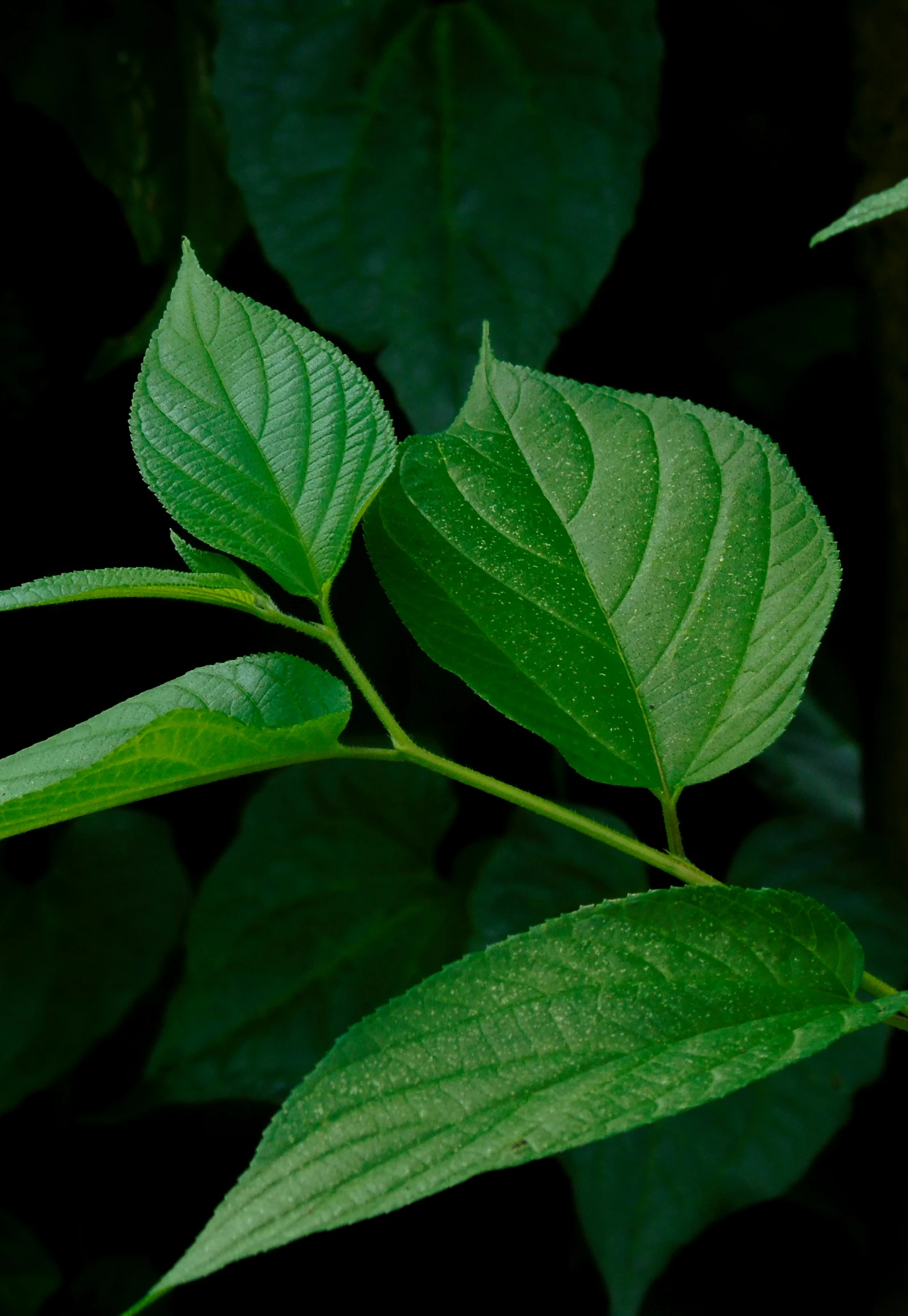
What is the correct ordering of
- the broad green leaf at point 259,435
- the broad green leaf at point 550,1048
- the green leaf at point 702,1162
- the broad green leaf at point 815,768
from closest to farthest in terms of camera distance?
the broad green leaf at point 550,1048 → the broad green leaf at point 259,435 → the green leaf at point 702,1162 → the broad green leaf at point 815,768

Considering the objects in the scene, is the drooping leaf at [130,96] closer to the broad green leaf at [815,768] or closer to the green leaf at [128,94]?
the green leaf at [128,94]

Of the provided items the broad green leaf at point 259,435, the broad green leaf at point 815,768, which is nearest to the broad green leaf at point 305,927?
the broad green leaf at point 815,768

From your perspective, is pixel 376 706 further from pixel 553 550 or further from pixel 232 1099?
pixel 232 1099

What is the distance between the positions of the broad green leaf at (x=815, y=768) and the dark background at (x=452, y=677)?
0.11 ft

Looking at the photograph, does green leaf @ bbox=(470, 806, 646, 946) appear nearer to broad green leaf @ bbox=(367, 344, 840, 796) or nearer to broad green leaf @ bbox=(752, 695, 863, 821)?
broad green leaf @ bbox=(752, 695, 863, 821)

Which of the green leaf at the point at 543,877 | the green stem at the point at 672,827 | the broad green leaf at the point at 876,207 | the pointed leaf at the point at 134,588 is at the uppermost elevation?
the broad green leaf at the point at 876,207

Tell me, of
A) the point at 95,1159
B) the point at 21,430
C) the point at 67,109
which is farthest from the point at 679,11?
the point at 95,1159

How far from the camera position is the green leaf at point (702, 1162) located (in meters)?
0.69

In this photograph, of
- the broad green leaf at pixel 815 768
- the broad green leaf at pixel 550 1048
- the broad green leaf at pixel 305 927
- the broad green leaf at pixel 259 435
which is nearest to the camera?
the broad green leaf at pixel 550 1048

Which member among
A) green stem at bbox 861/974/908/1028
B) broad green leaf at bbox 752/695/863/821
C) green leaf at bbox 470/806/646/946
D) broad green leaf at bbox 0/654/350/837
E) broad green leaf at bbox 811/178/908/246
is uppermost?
broad green leaf at bbox 811/178/908/246

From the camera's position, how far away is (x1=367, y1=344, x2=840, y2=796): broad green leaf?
284mm

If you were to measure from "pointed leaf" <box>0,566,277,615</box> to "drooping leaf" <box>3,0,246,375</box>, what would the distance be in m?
0.63

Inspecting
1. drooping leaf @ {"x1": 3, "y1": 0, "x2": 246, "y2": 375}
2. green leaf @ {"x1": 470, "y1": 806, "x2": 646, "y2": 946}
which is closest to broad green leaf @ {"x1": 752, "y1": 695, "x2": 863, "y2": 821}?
green leaf @ {"x1": 470, "y1": 806, "x2": 646, "y2": 946}

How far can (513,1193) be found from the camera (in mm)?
963
